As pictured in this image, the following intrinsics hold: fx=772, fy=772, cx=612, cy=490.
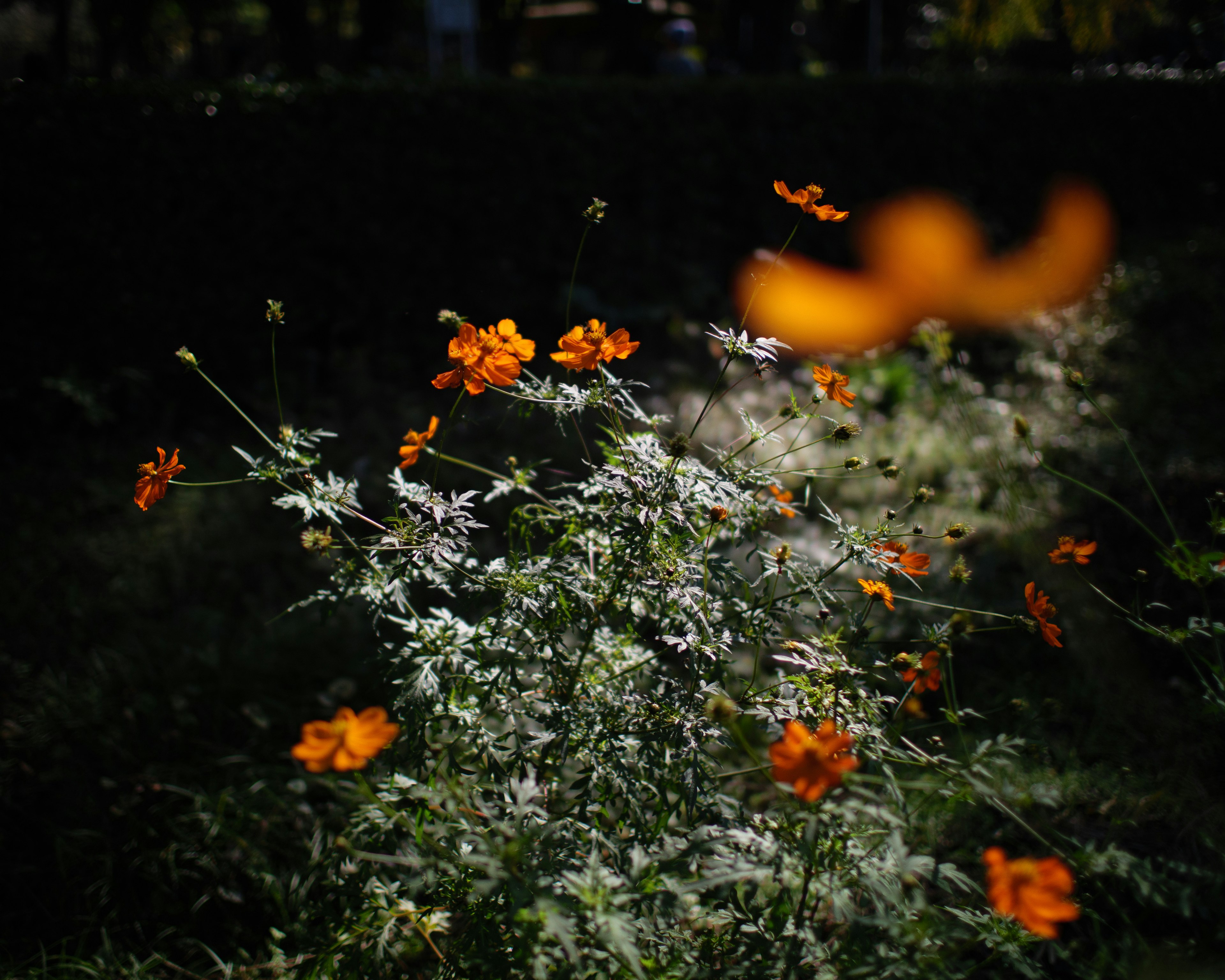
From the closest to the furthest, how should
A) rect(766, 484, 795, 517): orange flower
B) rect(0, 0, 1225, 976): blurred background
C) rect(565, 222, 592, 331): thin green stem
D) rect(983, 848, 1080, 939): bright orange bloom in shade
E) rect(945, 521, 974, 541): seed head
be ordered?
rect(983, 848, 1080, 939): bright orange bloom in shade, rect(565, 222, 592, 331): thin green stem, rect(945, 521, 974, 541): seed head, rect(766, 484, 795, 517): orange flower, rect(0, 0, 1225, 976): blurred background

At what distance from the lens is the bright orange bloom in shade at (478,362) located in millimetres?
1184

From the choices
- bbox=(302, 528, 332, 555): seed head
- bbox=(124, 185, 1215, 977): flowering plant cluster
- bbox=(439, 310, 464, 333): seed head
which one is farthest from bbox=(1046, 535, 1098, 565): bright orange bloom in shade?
bbox=(302, 528, 332, 555): seed head

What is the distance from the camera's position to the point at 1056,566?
2789 mm

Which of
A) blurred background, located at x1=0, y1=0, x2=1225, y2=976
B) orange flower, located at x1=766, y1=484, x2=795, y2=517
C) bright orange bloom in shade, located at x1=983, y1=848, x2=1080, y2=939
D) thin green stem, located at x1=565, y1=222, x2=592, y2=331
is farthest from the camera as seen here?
blurred background, located at x1=0, y1=0, x2=1225, y2=976

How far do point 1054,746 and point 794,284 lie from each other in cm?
385

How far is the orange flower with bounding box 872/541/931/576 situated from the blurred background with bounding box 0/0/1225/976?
247mm

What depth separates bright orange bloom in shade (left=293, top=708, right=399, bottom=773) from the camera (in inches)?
30.8

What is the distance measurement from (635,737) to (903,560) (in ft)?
1.68

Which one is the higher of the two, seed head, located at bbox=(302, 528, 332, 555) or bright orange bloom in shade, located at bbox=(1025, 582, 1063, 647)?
seed head, located at bbox=(302, 528, 332, 555)

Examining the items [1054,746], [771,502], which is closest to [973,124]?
[1054,746]

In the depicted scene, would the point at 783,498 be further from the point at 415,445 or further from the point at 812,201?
the point at 415,445

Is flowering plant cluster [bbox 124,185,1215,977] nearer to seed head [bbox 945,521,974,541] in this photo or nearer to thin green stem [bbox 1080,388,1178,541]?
seed head [bbox 945,521,974,541]

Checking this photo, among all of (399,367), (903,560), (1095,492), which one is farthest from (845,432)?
(399,367)

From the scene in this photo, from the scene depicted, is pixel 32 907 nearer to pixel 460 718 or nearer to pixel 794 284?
pixel 460 718
